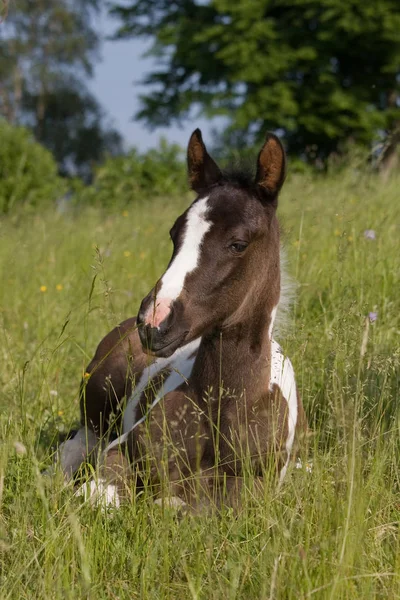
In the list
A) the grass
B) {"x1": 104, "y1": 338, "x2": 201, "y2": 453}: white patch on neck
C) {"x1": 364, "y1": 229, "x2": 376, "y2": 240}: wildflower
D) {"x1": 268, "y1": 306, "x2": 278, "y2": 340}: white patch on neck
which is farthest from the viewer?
{"x1": 364, "y1": 229, "x2": 376, "y2": 240}: wildflower

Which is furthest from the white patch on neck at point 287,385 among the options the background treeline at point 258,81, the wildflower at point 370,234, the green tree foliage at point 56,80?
the green tree foliage at point 56,80

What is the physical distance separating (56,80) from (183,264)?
38356 millimetres

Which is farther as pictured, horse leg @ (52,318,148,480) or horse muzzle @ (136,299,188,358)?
horse leg @ (52,318,148,480)

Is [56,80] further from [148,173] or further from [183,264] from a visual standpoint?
[183,264]

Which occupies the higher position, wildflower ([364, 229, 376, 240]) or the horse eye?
the horse eye

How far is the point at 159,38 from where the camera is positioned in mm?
23891

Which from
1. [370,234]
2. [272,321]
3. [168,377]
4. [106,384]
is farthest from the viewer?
[370,234]

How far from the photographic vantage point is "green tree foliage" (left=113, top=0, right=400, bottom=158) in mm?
20484

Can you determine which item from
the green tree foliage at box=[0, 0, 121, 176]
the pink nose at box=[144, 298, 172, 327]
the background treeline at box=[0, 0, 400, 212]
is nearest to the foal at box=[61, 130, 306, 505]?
the pink nose at box=[144, 298, 172, 327]

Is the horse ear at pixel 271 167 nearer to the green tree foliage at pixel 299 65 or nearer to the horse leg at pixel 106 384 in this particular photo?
the horse leg at pixel 106 384

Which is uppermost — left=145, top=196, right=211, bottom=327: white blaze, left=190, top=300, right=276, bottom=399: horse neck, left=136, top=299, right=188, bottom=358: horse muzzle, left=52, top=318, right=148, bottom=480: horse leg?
left=145, top=196, right=211, bottom=327: white blaze

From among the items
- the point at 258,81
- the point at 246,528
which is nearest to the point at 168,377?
the point at 246,528

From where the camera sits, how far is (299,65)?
21.5 meters

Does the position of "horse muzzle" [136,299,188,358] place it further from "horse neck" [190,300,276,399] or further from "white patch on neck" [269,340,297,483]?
"white patch on neck" [269,340,297,483]
